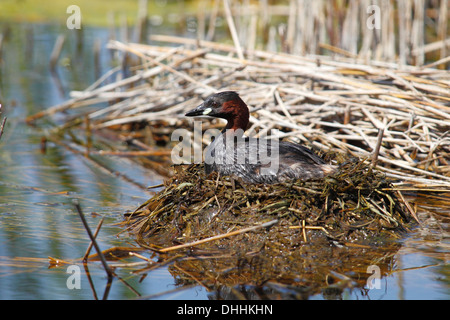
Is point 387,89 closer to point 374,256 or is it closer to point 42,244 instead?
point 374,256

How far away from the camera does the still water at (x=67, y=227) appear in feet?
12.0

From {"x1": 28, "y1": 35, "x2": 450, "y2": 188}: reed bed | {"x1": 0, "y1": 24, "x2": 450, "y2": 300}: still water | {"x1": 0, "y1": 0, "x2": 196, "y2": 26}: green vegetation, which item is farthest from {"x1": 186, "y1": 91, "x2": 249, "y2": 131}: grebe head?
{"x1": 0, "y1": 0, "x2": 196, "y2": 26}: green vegetation

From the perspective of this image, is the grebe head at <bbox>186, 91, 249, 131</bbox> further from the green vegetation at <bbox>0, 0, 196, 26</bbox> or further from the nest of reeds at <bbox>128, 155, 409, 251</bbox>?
the green vegetation at <bbox>0, 0, 196, 26</bbox>

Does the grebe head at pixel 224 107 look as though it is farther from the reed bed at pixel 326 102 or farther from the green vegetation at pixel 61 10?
the green vegetation at pixel 61 10

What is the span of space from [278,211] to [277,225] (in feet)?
0.35

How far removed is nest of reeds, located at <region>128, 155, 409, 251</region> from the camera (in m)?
4.30

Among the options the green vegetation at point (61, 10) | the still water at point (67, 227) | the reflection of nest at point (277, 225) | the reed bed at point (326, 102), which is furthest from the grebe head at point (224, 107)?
the green vegetation at point (61, 10)

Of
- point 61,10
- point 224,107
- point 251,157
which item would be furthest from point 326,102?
point 61,10

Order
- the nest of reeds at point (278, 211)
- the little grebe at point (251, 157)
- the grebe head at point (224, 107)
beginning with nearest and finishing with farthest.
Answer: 1. the nest of reeds at point (278, 211)
2. the little grebe at point (251, 157)
3. the grebe head at point (224, 107)

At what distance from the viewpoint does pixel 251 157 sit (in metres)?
4.74

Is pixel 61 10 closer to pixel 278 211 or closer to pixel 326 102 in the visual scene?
pixel 326 102

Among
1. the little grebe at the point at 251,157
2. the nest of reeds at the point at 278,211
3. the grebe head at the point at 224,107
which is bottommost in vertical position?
the nest of reeds at the point at 278,211

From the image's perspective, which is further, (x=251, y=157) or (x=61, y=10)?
(x=61, y=10)

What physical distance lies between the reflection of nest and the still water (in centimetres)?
21
